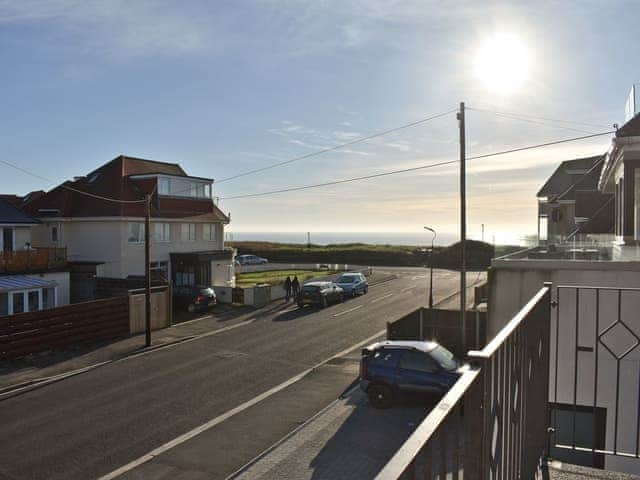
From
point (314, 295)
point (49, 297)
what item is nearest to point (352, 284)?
point (314, 295)

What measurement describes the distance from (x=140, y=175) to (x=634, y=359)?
106 ft

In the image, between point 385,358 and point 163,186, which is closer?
point 385,358

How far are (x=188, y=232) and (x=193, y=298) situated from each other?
7.99 meters

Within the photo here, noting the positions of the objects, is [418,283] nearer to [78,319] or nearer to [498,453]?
[78,319]

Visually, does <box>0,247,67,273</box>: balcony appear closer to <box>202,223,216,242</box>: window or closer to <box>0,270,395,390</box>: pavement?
<box>0,270,395,390</box>: pavement

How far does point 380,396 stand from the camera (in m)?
15.2

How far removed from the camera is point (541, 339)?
4254mm

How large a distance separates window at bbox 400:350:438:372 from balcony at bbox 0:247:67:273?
21.6m

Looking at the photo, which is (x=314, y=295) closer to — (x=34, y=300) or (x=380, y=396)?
(x=34, y=300)

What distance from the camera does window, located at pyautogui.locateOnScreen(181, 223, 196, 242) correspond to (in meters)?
37.8

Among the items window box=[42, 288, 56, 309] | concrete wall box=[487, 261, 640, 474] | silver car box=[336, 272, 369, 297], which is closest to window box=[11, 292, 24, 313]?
window box=[42, 288, 56, 309]

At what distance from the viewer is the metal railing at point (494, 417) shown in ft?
6.54

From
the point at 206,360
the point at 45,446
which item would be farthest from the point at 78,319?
the point at 45,446

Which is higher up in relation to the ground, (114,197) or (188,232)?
→ (114,197)
